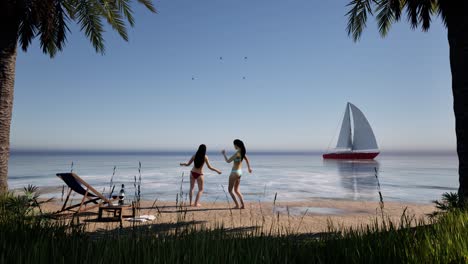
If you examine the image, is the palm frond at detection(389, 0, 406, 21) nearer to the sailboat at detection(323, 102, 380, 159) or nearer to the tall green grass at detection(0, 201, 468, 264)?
the tall green grass at detection(0, 201, 468, 264)

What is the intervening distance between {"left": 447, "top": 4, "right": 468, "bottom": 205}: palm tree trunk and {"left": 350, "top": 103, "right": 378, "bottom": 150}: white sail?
58.0 m

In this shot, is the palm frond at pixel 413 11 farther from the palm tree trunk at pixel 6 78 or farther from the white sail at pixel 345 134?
the white sail at pixel 345 134

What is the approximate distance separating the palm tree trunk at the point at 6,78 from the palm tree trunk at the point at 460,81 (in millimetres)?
9848

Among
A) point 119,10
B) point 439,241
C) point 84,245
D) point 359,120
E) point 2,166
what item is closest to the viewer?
point 84,245

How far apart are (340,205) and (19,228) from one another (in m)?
9.47

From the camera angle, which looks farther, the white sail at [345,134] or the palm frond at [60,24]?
the white sail at [345,134]

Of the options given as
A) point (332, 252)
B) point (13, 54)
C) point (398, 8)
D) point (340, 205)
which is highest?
point (398, 8)

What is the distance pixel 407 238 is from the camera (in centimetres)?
310

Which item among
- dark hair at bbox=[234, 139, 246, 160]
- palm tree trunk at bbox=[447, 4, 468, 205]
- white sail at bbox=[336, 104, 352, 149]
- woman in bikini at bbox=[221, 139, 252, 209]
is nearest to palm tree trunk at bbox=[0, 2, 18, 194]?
woman in bikini at bbox=[221, 139, 252, 209]

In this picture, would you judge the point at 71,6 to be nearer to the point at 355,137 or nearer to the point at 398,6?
the point at 398,6

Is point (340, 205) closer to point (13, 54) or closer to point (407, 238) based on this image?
point (407, 238)

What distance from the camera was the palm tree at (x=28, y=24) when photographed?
27.4 feet

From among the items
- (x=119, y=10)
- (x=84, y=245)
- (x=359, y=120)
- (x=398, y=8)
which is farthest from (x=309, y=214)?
(x=359, y=120)

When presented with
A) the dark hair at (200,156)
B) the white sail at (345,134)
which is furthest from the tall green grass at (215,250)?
the white sail at (345,134)
